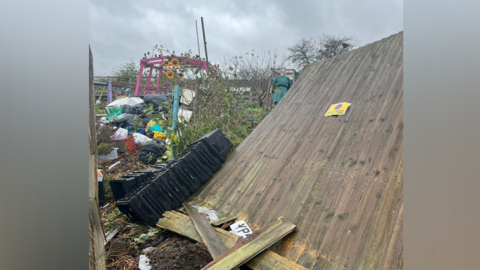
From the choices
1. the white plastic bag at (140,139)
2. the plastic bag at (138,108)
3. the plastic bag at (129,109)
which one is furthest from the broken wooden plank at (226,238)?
the plastic bag at (129,109)

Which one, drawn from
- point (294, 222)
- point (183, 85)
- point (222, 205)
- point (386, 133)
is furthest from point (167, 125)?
point (386, 133)

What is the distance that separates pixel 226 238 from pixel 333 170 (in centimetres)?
123

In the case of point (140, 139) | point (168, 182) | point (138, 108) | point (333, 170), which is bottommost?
point (168, 182)

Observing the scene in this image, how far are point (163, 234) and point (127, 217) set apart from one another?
2.16 feet

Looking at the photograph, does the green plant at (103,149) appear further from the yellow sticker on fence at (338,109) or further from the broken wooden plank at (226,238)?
the yellow sticker on fence at (338,109)

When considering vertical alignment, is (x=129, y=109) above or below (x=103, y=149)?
above

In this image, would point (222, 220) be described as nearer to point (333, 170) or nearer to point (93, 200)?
point (333, 170)

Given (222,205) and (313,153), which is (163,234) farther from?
(313,153)

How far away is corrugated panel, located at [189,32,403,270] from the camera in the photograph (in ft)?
6.47

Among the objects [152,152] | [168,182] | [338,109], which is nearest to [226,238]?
[168,182]

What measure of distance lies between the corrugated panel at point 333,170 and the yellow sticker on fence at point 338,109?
0.22 ft

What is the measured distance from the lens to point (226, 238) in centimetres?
251

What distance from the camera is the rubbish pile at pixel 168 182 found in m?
3.01

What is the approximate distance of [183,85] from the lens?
20.4 ft
